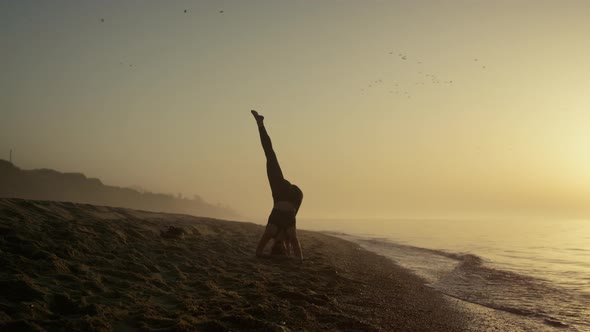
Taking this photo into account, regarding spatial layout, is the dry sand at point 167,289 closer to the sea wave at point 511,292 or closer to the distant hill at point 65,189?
the sea wave at point 511,292

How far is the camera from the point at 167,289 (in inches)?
312

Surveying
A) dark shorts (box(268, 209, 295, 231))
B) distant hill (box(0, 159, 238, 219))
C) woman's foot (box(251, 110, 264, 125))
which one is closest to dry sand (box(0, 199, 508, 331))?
dark shorts (box(268, 209, 295, 231))

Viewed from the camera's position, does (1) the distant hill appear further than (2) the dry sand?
Yes

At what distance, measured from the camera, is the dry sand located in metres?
5.90

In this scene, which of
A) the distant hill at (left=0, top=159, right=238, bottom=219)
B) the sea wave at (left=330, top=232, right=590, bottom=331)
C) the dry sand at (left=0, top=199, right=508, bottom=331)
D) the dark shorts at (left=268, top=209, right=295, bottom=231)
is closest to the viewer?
the dry sand at (left=0, top=199, right=508, bottom=331)

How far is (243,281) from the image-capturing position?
29.9 feet

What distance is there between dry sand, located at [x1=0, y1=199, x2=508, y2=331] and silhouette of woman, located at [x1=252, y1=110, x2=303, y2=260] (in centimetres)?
84

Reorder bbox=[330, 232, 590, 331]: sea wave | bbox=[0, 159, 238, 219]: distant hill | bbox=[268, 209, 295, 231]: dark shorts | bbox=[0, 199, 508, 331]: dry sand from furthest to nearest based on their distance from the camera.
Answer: bbox=[0, 159, 238, 219]: distant hill, bbox=[268, 209, 295, 231]: dark shorts, bbox=[330, 232, 590, 331]: sea wave, bbox=[0, 199, 508, 331]: dry sand

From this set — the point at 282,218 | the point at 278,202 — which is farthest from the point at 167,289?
the point at 278,202

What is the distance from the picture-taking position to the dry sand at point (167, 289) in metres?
5.90

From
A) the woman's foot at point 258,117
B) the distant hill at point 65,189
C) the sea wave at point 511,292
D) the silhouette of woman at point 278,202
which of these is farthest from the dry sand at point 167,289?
the distant hill at point 65,189

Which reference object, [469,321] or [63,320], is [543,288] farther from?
[63,320]

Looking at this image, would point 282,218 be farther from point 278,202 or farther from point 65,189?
point 65,189

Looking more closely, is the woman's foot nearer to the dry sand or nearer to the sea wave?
the dry sand
